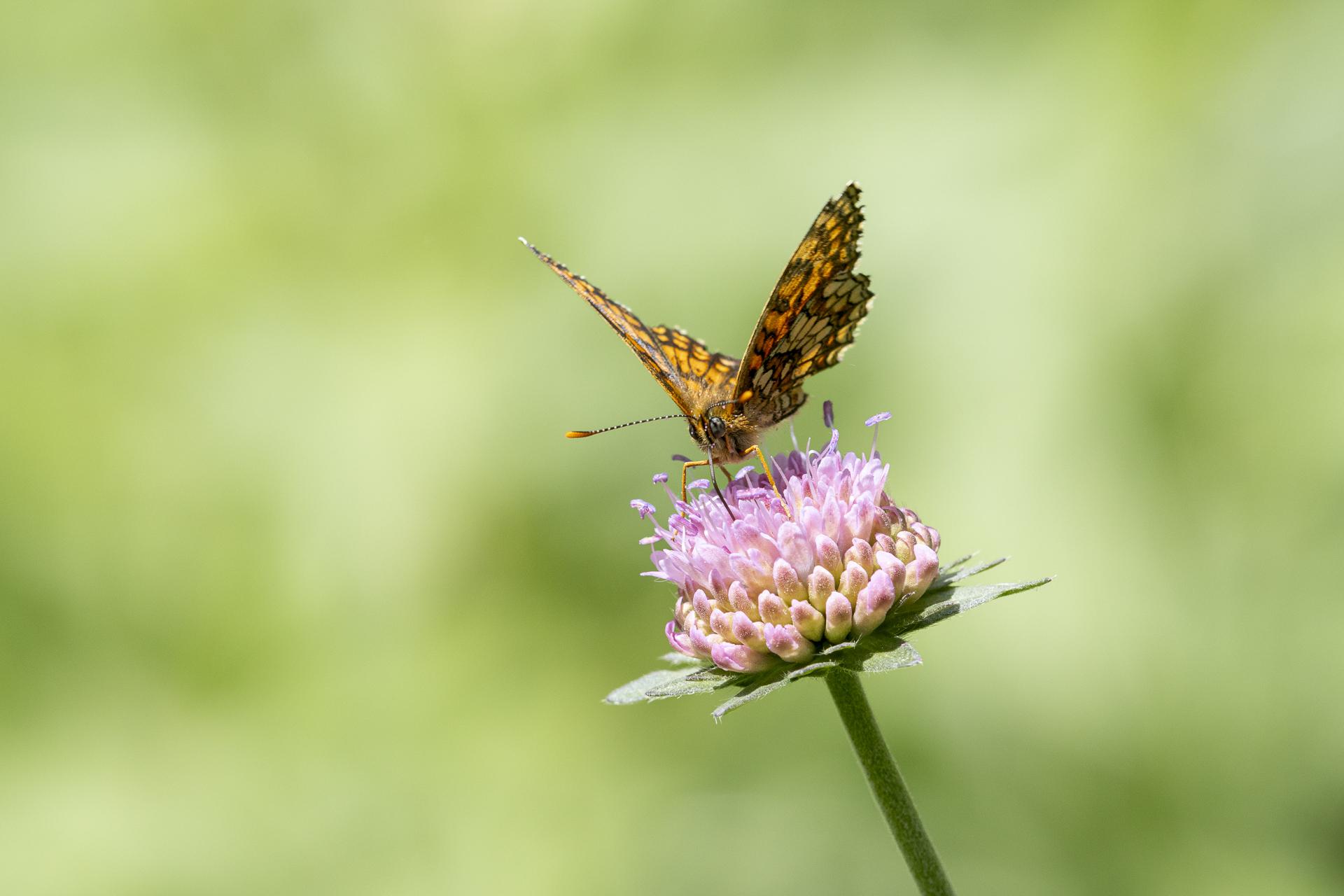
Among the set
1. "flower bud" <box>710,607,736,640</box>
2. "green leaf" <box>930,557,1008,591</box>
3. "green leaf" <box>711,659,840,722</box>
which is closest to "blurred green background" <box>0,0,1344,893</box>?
"green leaf" <box>930,557,1008,591</box>

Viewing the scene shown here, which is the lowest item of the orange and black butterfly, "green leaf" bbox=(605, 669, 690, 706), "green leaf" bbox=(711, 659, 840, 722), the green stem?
the green stem

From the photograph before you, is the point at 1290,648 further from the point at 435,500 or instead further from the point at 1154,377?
the point at 435,500

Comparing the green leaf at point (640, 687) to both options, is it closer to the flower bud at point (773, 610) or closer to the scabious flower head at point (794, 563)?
the scabious flower head at point (794, 563)

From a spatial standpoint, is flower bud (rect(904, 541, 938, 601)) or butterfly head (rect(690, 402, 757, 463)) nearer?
flower bud (rect(904, 541, 938, 601))

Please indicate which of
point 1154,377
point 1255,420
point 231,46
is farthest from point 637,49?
point 1255,420

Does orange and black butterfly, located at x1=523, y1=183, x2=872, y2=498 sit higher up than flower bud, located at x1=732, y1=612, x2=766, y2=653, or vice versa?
orange and black butterfly, located at x1=523, y1=183, x2=872, y2=498

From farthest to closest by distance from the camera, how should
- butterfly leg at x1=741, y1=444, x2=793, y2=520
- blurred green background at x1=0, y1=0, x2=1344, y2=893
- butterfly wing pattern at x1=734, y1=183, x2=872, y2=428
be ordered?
blurred green background at x1=0, y1=0, x2=1344, y2=893, butterfly wing pattern at x1=734, y1=183, x2=872, y2=428, butterfly leg at x1=741, y1=444, x2=793, y2=520

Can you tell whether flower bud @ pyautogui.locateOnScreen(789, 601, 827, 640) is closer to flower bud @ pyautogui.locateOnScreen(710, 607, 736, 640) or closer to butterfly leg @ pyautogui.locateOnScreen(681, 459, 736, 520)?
flower bud @ pyautogui.locateOnScreen(710, 607, 736, 640)
